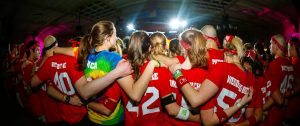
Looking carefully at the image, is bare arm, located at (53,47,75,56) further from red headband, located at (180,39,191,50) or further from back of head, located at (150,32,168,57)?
red headband, located at (180,39,191,50)

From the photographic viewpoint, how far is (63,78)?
249 cm

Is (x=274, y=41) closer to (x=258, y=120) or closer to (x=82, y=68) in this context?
(x=258, y=120)

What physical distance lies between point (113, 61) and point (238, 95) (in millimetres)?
1195

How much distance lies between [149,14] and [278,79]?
10.5 meters

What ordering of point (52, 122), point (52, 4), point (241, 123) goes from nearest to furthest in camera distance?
point (241, 123) → point (52, 122) → point (52, 4)

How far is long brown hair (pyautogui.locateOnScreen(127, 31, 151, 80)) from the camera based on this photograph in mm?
2244

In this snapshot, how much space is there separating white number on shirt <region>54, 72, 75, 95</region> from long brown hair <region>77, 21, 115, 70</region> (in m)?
0.45

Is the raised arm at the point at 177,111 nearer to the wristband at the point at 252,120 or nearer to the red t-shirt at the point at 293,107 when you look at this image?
the wristband at the point at 252,120

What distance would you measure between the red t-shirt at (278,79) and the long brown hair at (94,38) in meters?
2.20

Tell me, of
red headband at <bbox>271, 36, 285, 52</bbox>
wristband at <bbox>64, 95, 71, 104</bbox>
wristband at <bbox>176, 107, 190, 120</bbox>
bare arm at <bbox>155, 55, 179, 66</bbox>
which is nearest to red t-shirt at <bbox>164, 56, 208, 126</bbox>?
wristband at <bbox>176, 107, 190, 120</bbox>

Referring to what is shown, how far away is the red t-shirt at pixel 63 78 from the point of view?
7.97ft

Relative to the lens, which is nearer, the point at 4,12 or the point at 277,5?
the point at 4,12

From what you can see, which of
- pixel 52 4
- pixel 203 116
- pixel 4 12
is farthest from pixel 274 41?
pixel 52 4

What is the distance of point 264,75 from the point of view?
2969mm
